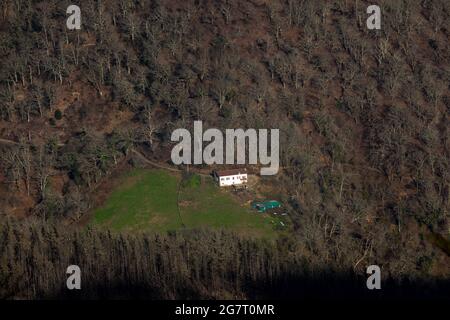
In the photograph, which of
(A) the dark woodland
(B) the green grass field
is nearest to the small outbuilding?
(B) the green grass field

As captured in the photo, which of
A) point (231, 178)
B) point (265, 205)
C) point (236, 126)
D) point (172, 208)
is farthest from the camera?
point (236, 126)

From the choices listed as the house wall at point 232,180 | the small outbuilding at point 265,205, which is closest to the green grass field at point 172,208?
the small outbuilding at point 265,205

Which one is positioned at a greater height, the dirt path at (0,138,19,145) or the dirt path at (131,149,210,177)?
the dirt path at (0,138,19,145)

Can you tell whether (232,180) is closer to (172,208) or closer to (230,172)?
(230,172)

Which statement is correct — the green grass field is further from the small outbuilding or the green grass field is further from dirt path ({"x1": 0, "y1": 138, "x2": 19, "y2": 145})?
dirt path ({"x1": 0, "y1": 138, "x2": 19, "y2": 145})

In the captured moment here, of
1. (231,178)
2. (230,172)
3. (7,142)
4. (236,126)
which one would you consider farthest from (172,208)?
(7,142)

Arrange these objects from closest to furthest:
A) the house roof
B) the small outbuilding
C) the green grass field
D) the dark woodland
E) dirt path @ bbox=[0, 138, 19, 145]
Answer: the dark woodland → the green grass field → the small outbuilding → the house roof → dirt path @ bbox=[0, 138, 19, 145]

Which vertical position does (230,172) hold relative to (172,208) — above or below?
above
